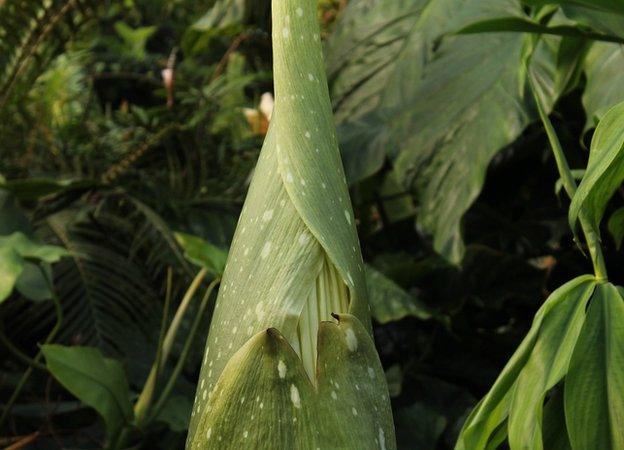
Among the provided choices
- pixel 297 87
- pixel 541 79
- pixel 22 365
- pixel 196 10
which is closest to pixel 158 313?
pixel 22 365

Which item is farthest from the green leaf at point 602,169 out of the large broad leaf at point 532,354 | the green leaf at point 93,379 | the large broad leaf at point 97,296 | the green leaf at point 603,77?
the large broad leaf at point 97,296

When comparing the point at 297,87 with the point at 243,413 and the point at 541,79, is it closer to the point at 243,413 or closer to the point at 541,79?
the point at 243,413

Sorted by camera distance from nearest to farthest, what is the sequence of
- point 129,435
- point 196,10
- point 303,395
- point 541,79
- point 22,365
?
point 303,395 → point 129,435 → point 541,79 → point 22,365 → point 196,10

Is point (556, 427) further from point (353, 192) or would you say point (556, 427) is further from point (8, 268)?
point (353, 192)

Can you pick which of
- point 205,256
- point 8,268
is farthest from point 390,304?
point 8,268

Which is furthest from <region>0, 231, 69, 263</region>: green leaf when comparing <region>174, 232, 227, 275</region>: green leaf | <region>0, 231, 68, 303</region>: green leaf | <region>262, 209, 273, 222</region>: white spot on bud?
<region>262, 209, 273, 222</region>: white spot on bud

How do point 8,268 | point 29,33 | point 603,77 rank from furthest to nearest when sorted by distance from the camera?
point 29,33 < point 603,77 < point 8,268

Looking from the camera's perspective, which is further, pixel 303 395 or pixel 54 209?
pixel 54 209
